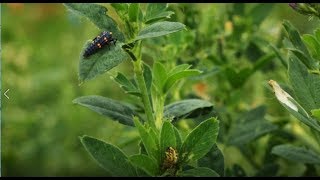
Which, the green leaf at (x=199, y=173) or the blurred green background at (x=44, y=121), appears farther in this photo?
the blurred green background at (x=44, y=121)

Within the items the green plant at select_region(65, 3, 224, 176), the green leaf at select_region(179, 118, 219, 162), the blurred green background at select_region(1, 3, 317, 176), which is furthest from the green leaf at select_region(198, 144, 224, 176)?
the blurred green background at select_region(1, 3, 317, 176)

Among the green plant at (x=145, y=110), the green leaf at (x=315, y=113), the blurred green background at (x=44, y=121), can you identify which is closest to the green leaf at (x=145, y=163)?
the green plant at (x=145, y=110)

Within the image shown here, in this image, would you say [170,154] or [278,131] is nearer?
[170,154]

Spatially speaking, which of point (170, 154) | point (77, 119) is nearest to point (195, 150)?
point (170, 154)

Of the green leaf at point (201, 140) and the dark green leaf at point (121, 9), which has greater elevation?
the dark green leaf at point (121, 9)

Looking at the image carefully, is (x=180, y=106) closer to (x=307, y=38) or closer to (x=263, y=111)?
(x=307, y=38)

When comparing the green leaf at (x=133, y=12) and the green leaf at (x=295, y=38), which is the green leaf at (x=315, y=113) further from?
the green leaf at (x=133, y=12)

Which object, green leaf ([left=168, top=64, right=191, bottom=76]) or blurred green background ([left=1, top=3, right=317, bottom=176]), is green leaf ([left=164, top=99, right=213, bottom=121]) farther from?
blurred green background ([left=1, top=3, right=317, bottom=176])
